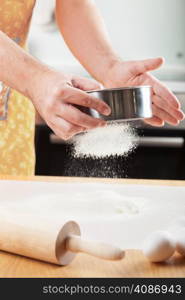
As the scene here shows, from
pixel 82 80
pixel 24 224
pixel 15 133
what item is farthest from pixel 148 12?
pixel 24 224

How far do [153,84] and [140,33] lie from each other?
4.93 ft

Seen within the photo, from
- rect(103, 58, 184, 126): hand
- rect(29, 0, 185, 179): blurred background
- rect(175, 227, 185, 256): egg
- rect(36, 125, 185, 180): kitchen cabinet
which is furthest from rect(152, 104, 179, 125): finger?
rect(29, 0, 185, 179): blurred background

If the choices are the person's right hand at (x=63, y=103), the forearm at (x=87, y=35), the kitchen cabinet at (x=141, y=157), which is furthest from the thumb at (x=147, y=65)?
the kitchen cabinet at (x=141, y=157)

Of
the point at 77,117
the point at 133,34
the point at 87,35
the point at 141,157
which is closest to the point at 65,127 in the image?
the point at 77,117

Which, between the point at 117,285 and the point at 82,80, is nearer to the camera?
the point at 117,285

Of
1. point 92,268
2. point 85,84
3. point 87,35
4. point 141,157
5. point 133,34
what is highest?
point 133,34

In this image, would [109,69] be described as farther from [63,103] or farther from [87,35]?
[63,103]

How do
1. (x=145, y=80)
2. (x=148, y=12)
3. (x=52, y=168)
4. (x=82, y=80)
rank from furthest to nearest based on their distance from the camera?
(x=148, y=12), (x=52, y=168), (x=145, y=80), (x=82, y=80)

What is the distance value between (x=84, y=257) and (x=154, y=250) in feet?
0.34

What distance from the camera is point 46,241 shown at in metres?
0.74

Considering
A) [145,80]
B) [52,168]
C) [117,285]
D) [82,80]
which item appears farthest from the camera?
[52,168]

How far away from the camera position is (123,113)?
39.4 inches

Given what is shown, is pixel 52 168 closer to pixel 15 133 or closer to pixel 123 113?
pixel 15 133

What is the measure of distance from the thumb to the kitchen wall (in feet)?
4.70
